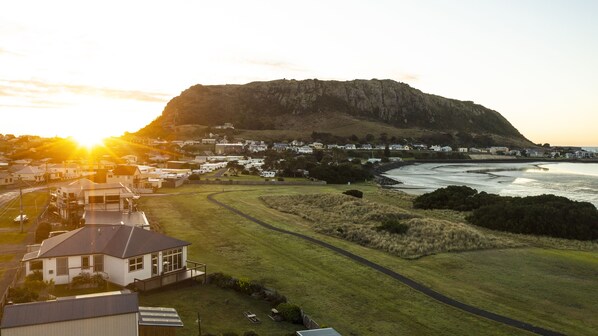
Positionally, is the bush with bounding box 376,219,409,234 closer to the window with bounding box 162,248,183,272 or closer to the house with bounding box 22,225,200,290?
the house with bounding box 22,225,200,290

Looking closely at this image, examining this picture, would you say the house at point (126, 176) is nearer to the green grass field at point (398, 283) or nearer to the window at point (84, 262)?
the green grass field at point (398, 283)

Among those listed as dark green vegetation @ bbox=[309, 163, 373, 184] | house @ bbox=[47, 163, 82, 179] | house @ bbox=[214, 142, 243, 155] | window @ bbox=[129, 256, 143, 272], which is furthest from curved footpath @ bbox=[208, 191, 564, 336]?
house @ bbox=[214, 142, 243, 155]

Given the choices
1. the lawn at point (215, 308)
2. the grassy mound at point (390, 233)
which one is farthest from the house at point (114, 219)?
the grassy mound at point (390, 233)

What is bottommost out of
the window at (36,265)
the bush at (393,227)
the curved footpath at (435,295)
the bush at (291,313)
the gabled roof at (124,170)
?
the curved footpath at (435,295)

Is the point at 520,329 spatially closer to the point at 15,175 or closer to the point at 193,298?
the point at 193,298

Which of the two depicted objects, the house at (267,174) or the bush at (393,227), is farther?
the house at (267,174)

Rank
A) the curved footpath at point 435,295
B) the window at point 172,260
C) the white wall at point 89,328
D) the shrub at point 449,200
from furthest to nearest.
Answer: the shrub at point 449,200 < the window at point 172,260 < the curved footpath at point 435,295 < the white wall at point 89,328

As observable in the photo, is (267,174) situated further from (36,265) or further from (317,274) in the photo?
(36,265)
